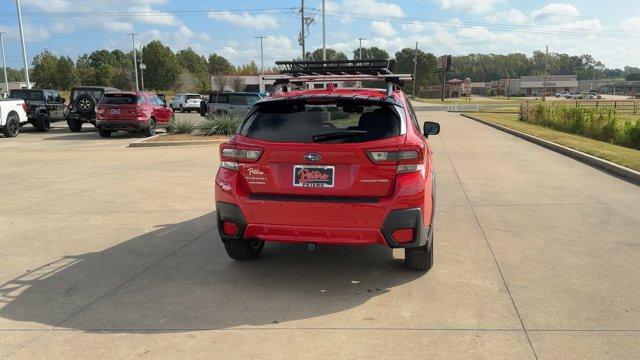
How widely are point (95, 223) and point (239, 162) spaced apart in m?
3.24

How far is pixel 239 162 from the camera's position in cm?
439

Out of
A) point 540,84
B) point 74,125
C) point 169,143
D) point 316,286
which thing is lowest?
point 316,286

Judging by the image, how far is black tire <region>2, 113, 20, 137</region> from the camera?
1898 cm

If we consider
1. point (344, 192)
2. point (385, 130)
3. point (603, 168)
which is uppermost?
point (385, 130)

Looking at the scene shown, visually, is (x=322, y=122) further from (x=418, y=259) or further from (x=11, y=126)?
(x=11, y=126)

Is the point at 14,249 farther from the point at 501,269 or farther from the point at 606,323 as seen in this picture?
the point at 606,323

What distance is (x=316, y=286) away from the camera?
4.54 metres

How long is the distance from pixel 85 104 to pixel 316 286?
1950cm

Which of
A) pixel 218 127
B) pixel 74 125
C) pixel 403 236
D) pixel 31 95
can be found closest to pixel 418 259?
pixel 403 236

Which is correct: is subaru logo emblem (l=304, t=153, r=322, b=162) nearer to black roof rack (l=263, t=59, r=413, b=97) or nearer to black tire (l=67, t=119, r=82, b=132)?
black roof rack (l=263, t=59, r=413, b=97)

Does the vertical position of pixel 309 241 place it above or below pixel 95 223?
above

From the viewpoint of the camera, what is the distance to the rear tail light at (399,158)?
410 centimetres

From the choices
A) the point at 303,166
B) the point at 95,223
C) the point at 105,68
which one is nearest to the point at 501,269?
the point at 303,166

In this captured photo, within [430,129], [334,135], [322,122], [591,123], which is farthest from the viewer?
[591,123]
